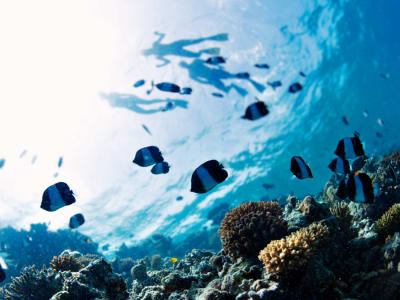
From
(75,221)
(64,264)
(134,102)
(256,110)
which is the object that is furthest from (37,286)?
(134,102)

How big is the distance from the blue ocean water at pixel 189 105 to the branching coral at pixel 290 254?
641 inches

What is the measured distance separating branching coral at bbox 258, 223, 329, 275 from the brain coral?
84 centimetres

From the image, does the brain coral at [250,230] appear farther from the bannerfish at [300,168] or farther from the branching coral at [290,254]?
the bannerfish at [300,168]

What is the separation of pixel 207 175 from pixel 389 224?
4.16 m

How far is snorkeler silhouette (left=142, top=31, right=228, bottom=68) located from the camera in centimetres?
1786

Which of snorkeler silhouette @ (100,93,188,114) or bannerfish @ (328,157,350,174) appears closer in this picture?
bannerfish @ (328,157,350,174)

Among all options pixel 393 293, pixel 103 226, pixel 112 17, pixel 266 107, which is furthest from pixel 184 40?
pixel 103 226

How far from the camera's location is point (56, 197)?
3705 millimetres

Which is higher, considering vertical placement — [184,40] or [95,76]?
[95,76]

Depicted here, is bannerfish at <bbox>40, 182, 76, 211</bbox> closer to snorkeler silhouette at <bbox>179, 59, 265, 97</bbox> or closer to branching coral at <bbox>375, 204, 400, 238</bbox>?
branching coral at <bbox>375, 204, 400, 238</bbox>

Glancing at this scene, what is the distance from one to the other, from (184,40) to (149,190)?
1671 centimetres

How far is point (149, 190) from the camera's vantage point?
28.1 m

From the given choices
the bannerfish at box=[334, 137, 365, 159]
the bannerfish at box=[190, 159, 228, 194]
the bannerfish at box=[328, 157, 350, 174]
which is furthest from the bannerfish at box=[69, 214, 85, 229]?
the bannerfish at box=[334, 137, 365, 159]

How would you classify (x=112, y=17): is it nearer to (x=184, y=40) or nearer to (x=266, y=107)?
(x=184, y=40)
